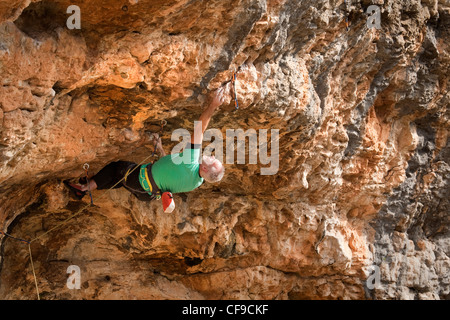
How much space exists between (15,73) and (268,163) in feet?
6.99

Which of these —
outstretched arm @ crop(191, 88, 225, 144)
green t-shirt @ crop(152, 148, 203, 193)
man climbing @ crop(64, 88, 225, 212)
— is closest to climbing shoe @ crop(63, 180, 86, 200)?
man climbing @ crop(64, 88, 225, 212)

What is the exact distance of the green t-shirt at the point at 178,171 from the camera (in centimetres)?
305

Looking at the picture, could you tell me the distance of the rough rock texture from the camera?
255 centimetres

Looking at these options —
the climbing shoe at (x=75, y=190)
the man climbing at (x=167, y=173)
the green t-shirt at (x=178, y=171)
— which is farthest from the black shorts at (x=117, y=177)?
the green t-shirt at (x=178, y=171)

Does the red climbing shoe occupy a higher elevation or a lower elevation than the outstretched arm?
lower

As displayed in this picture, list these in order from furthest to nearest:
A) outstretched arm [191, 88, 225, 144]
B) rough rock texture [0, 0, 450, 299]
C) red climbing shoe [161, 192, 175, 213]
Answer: red climbing shoe [161, 192, 175, 213]
outstretched arm [191, 88, 225, 144]
rough rock texture [0, 0, 450, 299]

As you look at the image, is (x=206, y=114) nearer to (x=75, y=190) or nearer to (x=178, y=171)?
(x=178, y=171)

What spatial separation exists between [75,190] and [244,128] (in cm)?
122

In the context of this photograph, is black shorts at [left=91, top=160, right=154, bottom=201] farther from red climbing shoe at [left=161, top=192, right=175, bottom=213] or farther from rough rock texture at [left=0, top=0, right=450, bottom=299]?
red climbing shoe at [left=161, top=192, right=175, bottom=213]

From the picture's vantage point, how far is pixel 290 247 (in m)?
4.62

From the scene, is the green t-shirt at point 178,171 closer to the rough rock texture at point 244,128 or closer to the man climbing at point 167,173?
the man climbing at point 167,173

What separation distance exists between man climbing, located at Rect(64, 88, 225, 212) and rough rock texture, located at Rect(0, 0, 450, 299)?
9cm

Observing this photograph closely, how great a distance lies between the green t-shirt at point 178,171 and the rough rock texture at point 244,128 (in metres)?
Answer: 0.26

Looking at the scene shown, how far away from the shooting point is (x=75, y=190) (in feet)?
11.4
